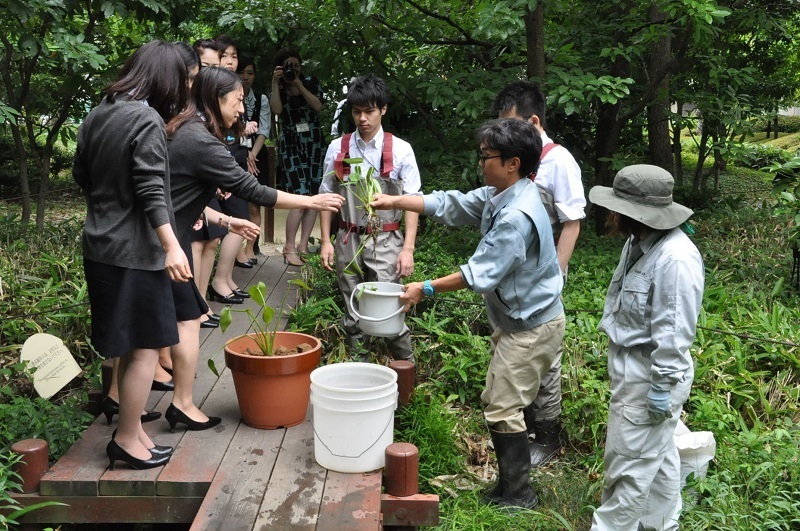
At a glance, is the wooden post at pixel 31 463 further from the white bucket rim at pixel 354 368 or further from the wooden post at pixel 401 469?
the wooden post at pixel 401 469

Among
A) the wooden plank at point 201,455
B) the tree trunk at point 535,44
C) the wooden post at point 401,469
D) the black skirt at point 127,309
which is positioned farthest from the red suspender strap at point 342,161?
the tree trunk at point 535,44

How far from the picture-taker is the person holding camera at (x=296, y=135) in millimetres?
6918

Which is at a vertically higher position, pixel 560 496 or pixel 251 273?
pixel 251 273

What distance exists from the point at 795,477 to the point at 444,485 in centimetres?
179

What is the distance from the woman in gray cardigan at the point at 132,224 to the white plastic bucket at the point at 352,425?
75 cm

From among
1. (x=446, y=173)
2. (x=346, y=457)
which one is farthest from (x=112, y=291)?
(x=446, y=173)

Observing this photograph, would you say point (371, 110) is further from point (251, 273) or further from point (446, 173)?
point (446, 173)

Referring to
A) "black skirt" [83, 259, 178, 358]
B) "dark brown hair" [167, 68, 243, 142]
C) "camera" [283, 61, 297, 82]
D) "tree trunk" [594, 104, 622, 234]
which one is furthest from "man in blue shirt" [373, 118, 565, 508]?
"tree trunk" [594, 104, 622, 234]

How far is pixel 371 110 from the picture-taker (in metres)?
4.79

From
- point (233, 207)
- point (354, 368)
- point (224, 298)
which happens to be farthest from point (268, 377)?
point (233, 207)

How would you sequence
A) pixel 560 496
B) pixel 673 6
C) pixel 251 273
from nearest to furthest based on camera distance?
pixel 560 496
pixel 673 6
pixel 251 273

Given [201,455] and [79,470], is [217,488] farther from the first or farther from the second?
[79,470]

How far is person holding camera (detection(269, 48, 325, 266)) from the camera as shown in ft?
22.7

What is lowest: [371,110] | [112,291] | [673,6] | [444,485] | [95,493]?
[444,485]
